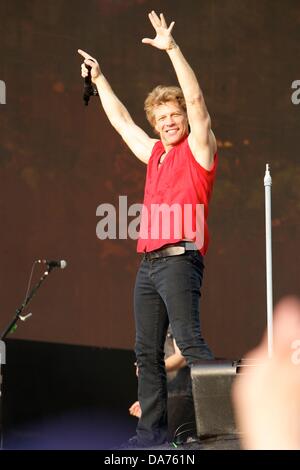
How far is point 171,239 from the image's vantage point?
9.32ft

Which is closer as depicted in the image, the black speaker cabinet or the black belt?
the black speaker cabinet

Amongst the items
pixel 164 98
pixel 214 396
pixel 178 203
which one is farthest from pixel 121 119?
pixel 214 396

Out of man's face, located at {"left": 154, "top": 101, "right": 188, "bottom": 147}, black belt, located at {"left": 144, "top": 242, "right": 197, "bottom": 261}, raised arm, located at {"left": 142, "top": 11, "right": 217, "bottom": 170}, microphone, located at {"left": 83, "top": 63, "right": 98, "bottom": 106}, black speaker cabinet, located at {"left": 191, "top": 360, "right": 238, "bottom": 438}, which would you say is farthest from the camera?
microphone, located at {"left": 83, "top": 63, "right": 98, "bottom": 106}

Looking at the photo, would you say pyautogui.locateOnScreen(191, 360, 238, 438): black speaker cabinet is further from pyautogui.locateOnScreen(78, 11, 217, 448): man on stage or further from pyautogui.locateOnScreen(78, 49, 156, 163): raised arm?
pyautogui.locateOnScreen(78, 49, 156, 163): raised arm

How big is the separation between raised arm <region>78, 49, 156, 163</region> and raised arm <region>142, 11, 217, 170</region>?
34 centimetres

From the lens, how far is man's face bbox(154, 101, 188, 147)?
9.77 ft

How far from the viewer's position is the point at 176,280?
277 centimetres

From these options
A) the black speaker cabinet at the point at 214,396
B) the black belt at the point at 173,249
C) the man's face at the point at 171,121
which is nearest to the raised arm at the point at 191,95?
the man's face at the point at 171,121

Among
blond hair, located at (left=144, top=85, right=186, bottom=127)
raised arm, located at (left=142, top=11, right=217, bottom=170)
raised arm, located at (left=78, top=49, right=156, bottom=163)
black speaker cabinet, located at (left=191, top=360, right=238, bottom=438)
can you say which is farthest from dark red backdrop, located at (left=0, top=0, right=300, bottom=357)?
black speaker cabinet, located at (left=191, top=360, right=238, bottom=438)

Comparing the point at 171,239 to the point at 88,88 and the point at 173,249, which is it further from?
the point at 88,88

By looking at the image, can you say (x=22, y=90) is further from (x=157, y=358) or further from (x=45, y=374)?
(x=157, y=358)

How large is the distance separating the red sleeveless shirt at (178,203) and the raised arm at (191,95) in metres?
0.05

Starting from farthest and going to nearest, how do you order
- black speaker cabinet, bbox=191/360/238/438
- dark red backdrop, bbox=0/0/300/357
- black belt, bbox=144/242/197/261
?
dark red backdrop, bbox=0/0/300/357 → black belt, bbox=144/242/197/261 → black speaker cabinet, bbox=191/360/238/438

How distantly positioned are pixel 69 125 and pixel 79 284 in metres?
0.95
